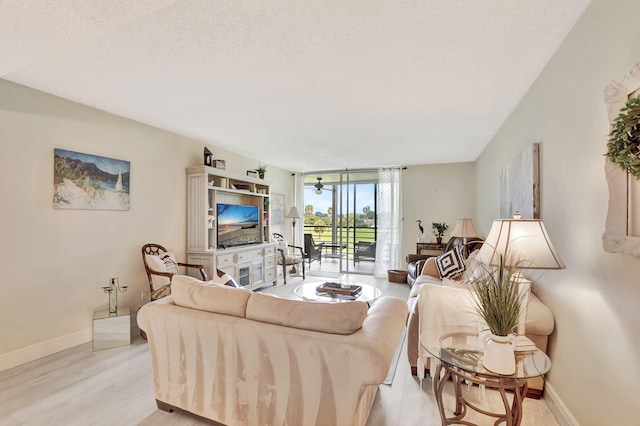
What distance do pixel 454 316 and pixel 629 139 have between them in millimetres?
1536

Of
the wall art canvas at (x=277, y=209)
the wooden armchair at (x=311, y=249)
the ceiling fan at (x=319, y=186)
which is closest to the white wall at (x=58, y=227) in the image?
the wall art canvas at (x=277, y=209)

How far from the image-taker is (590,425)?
154 cm

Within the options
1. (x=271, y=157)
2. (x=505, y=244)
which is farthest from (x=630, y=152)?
(x=271, y=157)

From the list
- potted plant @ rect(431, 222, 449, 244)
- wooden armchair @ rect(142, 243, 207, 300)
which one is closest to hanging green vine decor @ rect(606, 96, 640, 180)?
wooden armchair @ rect(142, 243, 207, 300)

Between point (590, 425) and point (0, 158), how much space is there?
4.50 m

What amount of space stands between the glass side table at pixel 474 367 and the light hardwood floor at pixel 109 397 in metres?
0.36

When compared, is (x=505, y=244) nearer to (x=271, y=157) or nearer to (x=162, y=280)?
(x=162, y=280)

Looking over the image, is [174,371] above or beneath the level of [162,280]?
beneath

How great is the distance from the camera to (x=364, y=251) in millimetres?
6520

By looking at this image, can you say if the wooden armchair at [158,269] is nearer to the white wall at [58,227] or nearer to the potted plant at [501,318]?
the white wall at [58,227]

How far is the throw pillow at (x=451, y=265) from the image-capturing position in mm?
3465

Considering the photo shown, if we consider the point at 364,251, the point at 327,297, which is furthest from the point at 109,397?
the point at 364,251

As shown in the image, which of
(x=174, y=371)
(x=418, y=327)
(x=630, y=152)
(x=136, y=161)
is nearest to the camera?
(x=630, y=152)

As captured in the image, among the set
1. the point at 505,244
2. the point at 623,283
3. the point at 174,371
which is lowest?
the point at 174,371
